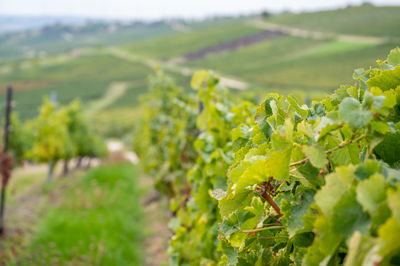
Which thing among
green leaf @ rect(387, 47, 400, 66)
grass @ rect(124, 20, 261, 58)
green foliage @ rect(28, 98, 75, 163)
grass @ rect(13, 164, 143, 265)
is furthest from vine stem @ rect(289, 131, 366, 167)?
grass @ rect(124, 20, 261, 58)

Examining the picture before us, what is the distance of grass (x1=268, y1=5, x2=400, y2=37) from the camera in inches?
2894

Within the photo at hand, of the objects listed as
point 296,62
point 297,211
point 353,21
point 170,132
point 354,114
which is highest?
point 354,114

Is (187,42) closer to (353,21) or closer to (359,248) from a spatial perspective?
(353,21)

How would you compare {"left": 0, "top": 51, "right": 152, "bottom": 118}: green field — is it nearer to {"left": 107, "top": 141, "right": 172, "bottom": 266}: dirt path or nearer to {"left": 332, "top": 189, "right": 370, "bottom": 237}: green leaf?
Answer: {"left": 107, "top": 141, "right": 172, "bottom": 266}: dirt path

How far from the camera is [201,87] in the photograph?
3480 millimetres

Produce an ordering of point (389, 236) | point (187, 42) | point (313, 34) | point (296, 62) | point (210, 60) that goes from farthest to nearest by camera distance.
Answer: point (187, 42) → point (313, 34) → point (210, 60) → point (296, 62) → point (389, 236)

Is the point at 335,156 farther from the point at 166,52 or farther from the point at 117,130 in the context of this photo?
the point at 166,52

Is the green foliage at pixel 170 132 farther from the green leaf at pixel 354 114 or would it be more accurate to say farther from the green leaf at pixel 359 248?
the green leaf at pixel 359 248

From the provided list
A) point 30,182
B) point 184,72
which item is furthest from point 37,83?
point 30,182

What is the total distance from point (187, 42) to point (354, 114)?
107781 mm

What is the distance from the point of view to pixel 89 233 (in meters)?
8.30

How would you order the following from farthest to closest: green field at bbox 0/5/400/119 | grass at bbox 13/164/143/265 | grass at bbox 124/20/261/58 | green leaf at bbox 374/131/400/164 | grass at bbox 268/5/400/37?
grass at bbox 124/20/261/58 < grass at bbox 268/5/400/37 < green field at bbox 0/5/400/119 < grass at bbox 13/164/143/265 < green leaf at bbox 374/131/400/164

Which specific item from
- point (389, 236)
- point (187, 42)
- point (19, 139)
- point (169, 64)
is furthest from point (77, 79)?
point (389, 236)

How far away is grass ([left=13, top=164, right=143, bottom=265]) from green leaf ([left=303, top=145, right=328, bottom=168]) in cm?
677
